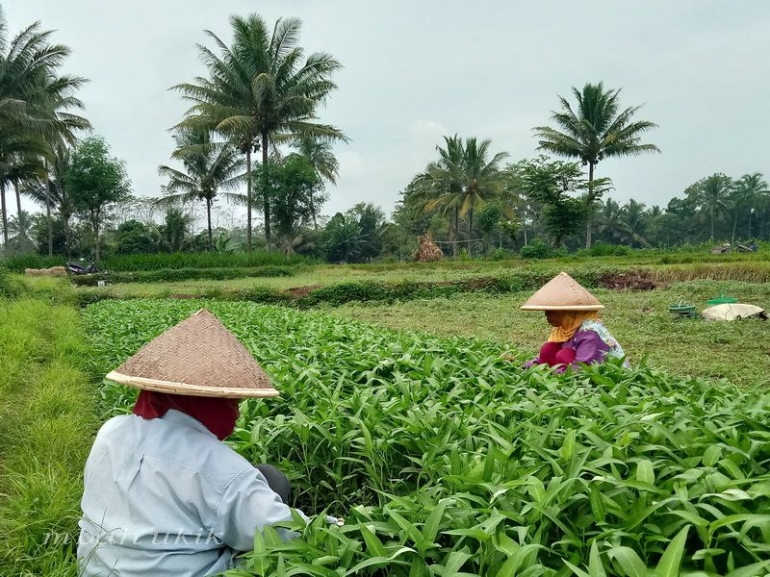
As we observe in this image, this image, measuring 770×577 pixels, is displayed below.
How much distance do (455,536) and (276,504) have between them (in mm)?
488

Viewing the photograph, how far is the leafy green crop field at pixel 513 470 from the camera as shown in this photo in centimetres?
130

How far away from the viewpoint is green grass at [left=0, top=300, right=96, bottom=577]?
2.21 metres

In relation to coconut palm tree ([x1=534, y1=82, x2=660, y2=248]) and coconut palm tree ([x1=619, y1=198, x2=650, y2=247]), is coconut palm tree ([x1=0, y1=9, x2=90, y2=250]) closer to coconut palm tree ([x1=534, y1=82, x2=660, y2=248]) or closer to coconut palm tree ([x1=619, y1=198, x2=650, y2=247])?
coconut palm tree ([x1=534, y1=82, x2=660, y2=248])

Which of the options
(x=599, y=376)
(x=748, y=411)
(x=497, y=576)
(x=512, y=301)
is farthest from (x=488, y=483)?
(x=512, y=301)

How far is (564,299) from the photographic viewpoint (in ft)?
12.9

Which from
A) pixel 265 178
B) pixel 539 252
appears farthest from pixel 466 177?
pixel 265 178

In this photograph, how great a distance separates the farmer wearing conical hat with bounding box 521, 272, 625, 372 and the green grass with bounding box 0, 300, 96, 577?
2.68 meters

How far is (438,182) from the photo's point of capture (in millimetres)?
37219

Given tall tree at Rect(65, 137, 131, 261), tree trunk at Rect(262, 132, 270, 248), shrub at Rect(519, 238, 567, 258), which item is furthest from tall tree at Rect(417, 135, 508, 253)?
tall tree at Rect(65, 137, 131, 261)

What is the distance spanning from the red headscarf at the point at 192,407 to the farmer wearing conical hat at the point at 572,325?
2.39 m

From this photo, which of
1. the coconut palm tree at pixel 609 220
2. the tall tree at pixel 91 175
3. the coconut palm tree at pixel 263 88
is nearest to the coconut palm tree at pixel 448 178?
the coconut palm tree at pixel 263 88

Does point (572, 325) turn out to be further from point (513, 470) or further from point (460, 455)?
point (513, 470)

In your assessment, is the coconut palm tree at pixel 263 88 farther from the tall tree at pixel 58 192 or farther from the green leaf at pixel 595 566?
the green leaf at pixel 595 566

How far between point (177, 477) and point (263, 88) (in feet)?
81.9
